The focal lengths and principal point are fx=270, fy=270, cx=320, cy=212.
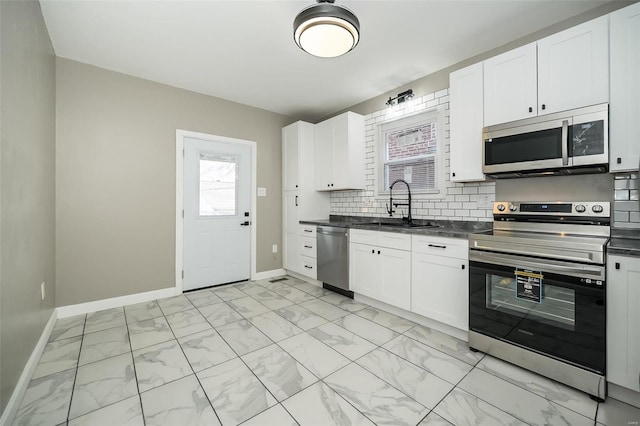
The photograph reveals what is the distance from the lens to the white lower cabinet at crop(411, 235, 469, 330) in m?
2.36

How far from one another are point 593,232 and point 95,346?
410cm

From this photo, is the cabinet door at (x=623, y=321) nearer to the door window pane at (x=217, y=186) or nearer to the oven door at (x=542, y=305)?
the oven door at (x=542, y=305)

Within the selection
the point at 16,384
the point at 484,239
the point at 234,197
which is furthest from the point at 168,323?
the point at 484,239

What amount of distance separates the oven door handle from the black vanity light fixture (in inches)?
83.0

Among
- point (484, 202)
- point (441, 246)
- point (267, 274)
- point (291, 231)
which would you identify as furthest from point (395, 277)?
point (267, 274)

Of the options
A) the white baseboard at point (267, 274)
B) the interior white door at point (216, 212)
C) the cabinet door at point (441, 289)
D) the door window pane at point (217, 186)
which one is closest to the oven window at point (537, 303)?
the cabinet door at point (441, 289)

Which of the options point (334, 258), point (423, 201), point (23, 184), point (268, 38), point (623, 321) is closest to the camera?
point (623, 321)

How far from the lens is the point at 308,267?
4.11 metres

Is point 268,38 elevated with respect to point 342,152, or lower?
elevated

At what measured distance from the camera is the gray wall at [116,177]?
2.93 meters

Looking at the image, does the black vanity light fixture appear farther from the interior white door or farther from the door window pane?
the door window pane

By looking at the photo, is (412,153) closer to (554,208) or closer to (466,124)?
(466,124)

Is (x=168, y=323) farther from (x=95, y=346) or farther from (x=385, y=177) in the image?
(x=385, y=177)

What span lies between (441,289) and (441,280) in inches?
3.3
